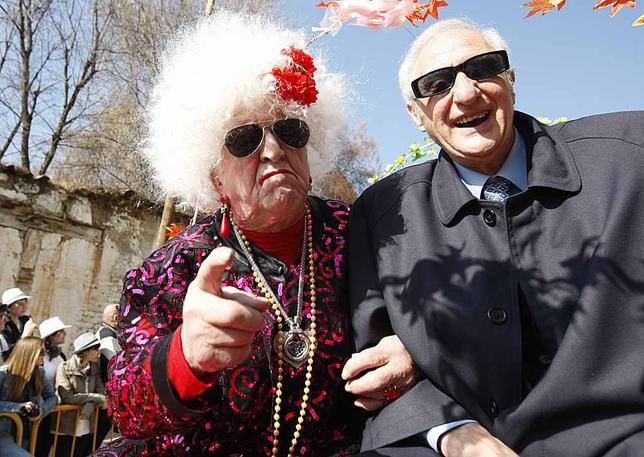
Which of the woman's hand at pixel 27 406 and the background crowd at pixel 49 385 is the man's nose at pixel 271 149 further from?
the woman's hand at pixel 27 406

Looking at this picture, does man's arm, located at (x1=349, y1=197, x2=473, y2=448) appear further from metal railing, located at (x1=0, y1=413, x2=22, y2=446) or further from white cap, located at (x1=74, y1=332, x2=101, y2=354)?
white cap, located at (x1=74, y1=332, x2=101, y2=354)

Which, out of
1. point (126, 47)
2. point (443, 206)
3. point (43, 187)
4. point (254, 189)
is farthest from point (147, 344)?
point (126, 47)

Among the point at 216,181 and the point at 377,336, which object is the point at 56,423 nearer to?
the point at 216,181

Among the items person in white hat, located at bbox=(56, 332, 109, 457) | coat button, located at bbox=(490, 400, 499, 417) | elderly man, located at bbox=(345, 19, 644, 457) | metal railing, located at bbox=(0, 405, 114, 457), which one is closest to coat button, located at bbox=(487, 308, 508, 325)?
elderly man, located at bbox=(345, 19, 644, 457)

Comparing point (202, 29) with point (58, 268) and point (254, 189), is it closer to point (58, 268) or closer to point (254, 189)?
point (254, 189)

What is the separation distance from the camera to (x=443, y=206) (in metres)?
2.30

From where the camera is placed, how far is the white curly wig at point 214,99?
7.88 feet

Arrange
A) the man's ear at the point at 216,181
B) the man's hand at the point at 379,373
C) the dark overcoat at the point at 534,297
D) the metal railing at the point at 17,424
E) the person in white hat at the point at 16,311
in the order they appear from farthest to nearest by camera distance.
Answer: the person in white hat at the point at 16,311
the metal railing at the point at 17,424
the man's ear at the point at 216,181
the man's hand at the point at 379,373
the dark overcoat at the point at 534,297

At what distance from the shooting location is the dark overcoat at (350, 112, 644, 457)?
5.90ft

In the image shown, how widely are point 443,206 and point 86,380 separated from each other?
596 centimetres

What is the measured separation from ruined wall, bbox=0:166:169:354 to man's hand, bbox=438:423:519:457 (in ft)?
35.1

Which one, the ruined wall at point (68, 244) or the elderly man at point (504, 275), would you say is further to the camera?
the ruined wall at point (68, 244)

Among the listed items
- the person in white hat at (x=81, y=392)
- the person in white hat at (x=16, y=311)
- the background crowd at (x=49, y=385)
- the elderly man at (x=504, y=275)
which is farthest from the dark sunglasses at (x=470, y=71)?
the person in white hat at (x=16, y=311)

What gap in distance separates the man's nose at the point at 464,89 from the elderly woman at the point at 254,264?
0.60 meters
